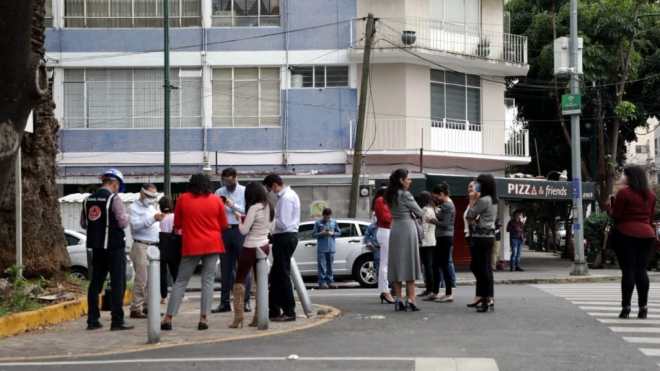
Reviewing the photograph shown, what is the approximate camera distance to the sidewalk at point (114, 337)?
923 cm

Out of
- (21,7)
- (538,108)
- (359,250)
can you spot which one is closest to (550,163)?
(538,108)

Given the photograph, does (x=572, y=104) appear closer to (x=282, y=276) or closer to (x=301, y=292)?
(x=301, y=292)

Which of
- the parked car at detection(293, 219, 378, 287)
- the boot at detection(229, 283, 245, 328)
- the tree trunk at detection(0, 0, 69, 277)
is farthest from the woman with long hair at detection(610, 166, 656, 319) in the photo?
the parked car at detection(293, 219, 378, 287)

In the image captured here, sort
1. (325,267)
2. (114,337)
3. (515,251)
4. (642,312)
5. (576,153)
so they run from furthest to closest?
(515,251) < (576,153) < (325,267) < (642,312) < (114,337)

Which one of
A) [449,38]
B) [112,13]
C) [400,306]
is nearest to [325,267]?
[400,306]

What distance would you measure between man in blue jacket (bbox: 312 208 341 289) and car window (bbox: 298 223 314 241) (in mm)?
1191

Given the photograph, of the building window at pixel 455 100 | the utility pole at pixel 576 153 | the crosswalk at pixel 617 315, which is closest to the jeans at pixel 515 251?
the building window at pixel 455 100

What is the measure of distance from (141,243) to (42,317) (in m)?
1.63

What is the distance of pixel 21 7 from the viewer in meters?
6.54

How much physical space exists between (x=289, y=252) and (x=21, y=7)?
18.2ft

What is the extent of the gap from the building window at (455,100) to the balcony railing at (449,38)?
93cm

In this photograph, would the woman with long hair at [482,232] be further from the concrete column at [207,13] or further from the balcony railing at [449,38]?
the concrete column at [207,13]

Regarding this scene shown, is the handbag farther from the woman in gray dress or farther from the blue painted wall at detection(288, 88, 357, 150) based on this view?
the blue painted wall at detection(288, 88, 357, 150)

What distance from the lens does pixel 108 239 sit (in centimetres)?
1074
